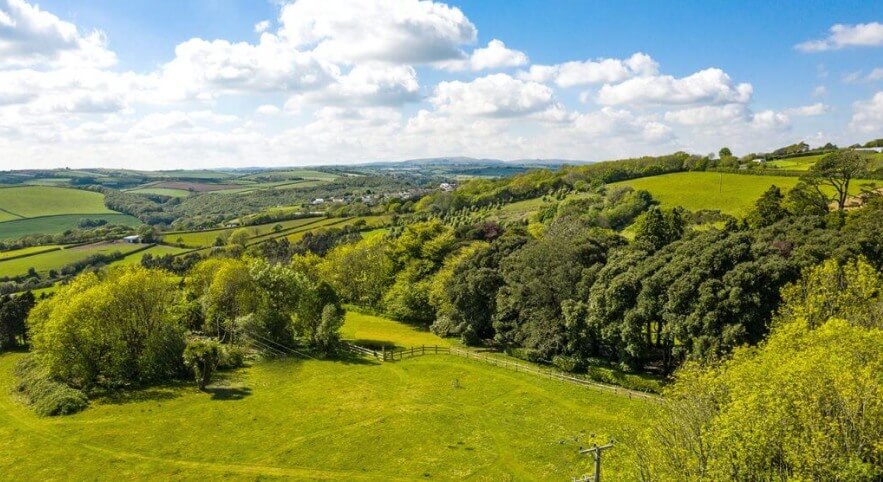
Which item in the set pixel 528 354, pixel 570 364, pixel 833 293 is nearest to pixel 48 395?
pixel 528 354

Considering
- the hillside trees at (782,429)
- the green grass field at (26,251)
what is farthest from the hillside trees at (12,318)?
the hillside trees at (782,429)

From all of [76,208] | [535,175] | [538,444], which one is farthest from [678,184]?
[76,208]

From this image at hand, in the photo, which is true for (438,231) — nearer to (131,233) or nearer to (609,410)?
(609,410)

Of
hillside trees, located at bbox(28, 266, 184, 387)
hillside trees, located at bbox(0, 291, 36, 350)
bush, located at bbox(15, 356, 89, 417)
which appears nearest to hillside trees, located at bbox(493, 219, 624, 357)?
hillside trees, located at bbox(28, 266, 184, 387)

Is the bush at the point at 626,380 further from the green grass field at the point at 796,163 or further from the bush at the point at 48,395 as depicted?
the green grass field at the point at 796,163

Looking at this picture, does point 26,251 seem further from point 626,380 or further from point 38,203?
point 626,380

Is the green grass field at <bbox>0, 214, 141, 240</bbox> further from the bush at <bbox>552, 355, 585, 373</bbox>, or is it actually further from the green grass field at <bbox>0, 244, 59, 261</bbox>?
the bush at <bbox>552, 355, 585, 373</bbox>
